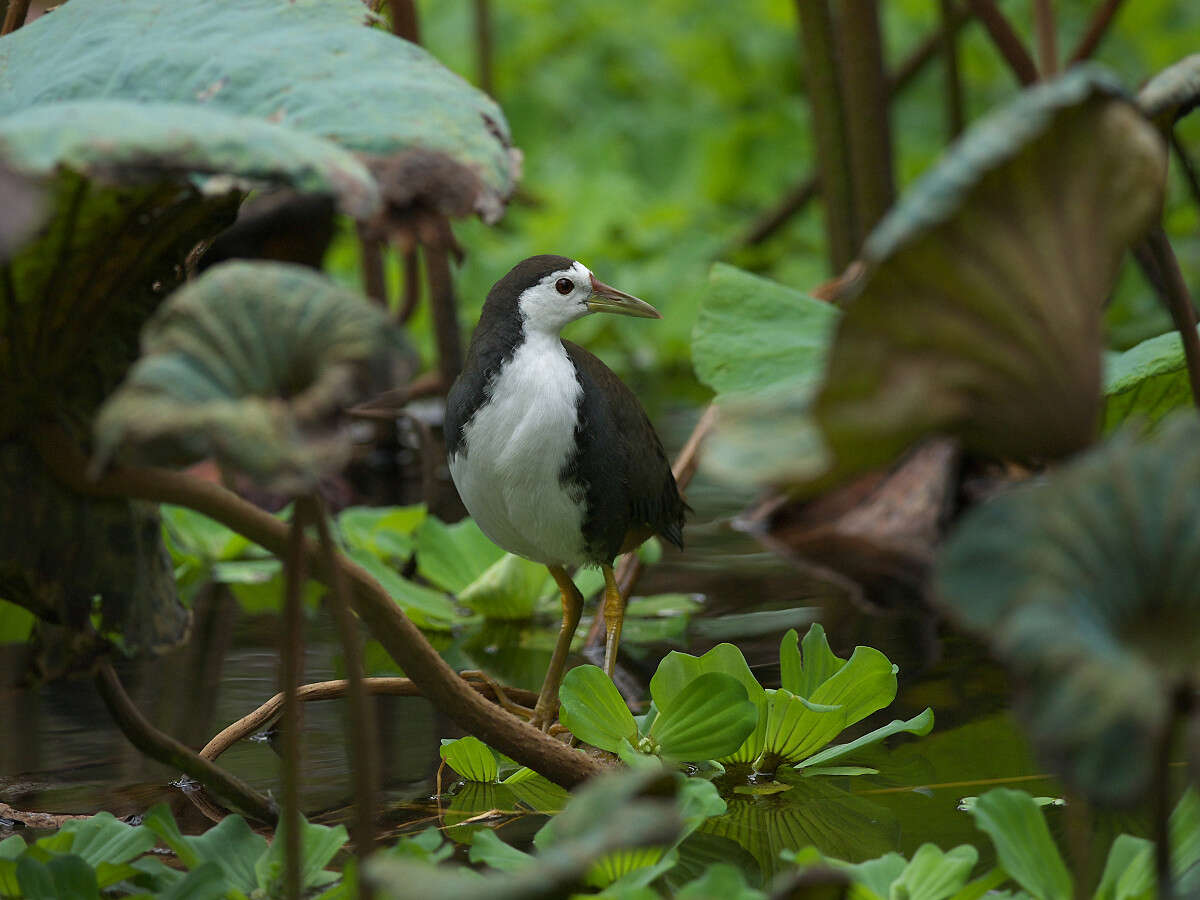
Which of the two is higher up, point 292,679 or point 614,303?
point 292,679

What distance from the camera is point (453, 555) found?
7.21 feet

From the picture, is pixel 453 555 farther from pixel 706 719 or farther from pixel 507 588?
pixel 706 719

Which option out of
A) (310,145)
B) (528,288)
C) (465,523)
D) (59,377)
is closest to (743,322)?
(528,288)

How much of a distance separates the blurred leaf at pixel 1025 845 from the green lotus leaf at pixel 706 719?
308mm

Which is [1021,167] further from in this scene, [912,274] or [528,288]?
[528,288]

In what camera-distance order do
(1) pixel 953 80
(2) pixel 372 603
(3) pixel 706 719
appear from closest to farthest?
(2) pixel 372 603 → (3) pixel 706 719 → (1) pixel 953 80

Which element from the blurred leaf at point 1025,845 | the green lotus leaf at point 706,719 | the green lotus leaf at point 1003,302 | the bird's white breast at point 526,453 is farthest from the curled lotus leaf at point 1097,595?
the bird's white breast at point 526,453

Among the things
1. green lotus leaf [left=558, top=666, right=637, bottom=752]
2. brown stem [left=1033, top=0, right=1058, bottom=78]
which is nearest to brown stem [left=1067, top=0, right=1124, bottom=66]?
brown stem [left=1033, top=0, right=1058, bottom=78]

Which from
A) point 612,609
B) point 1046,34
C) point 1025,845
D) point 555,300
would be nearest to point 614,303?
point 555,300

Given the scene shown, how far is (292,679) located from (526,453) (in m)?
0.73

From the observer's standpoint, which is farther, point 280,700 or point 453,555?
point 453,555

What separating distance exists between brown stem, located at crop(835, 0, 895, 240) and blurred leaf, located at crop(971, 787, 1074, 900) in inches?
61.0

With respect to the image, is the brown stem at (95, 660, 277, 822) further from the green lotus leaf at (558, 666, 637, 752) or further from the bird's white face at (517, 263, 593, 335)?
the bird's white face at (517, 263, 593, 335)

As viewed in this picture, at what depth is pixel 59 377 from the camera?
102 cm
